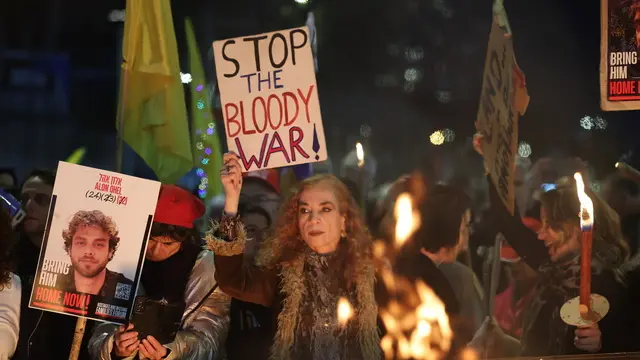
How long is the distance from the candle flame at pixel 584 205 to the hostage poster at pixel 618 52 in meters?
0.44

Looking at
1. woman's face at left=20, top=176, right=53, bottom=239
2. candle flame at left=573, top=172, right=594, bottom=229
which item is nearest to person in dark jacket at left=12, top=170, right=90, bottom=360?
woman's face at left=20, top=176, right=53, bottom=239

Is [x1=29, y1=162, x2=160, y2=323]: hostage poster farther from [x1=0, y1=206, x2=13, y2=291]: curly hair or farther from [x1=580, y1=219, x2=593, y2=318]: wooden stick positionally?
[x1=580, y1=219, x2=593, y2=318]: wooden stick

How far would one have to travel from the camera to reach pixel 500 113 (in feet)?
12.8

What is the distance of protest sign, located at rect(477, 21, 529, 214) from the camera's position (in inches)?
153

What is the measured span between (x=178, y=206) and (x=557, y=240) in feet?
6.53

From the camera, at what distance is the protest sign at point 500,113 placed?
12.7 ft

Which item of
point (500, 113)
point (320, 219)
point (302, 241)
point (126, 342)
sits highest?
point (500, 113)

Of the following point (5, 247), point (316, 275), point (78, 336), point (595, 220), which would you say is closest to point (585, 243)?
point (595, 220)

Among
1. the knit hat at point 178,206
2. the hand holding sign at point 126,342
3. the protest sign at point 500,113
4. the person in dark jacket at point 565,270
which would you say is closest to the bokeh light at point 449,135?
the protest sign at point 500,113

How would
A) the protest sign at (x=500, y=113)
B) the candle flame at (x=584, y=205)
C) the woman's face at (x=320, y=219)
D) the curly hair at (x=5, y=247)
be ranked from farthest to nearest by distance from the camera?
the protest sign at (x=500, y=113) → the woman's face at (x=320, y=219) → the candle flame at (x=584, y=205) → the curly hair at (x=5, y=247)

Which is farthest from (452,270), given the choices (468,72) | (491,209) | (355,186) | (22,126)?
(22,126)

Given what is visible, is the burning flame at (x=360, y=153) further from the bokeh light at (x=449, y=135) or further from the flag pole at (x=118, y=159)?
the flag pole at (x=118, y=159)

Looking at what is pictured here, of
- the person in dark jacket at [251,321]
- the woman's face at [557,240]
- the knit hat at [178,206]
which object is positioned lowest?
the person in dark jacket at [251,321]

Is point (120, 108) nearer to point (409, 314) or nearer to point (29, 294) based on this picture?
point (29, 294)
